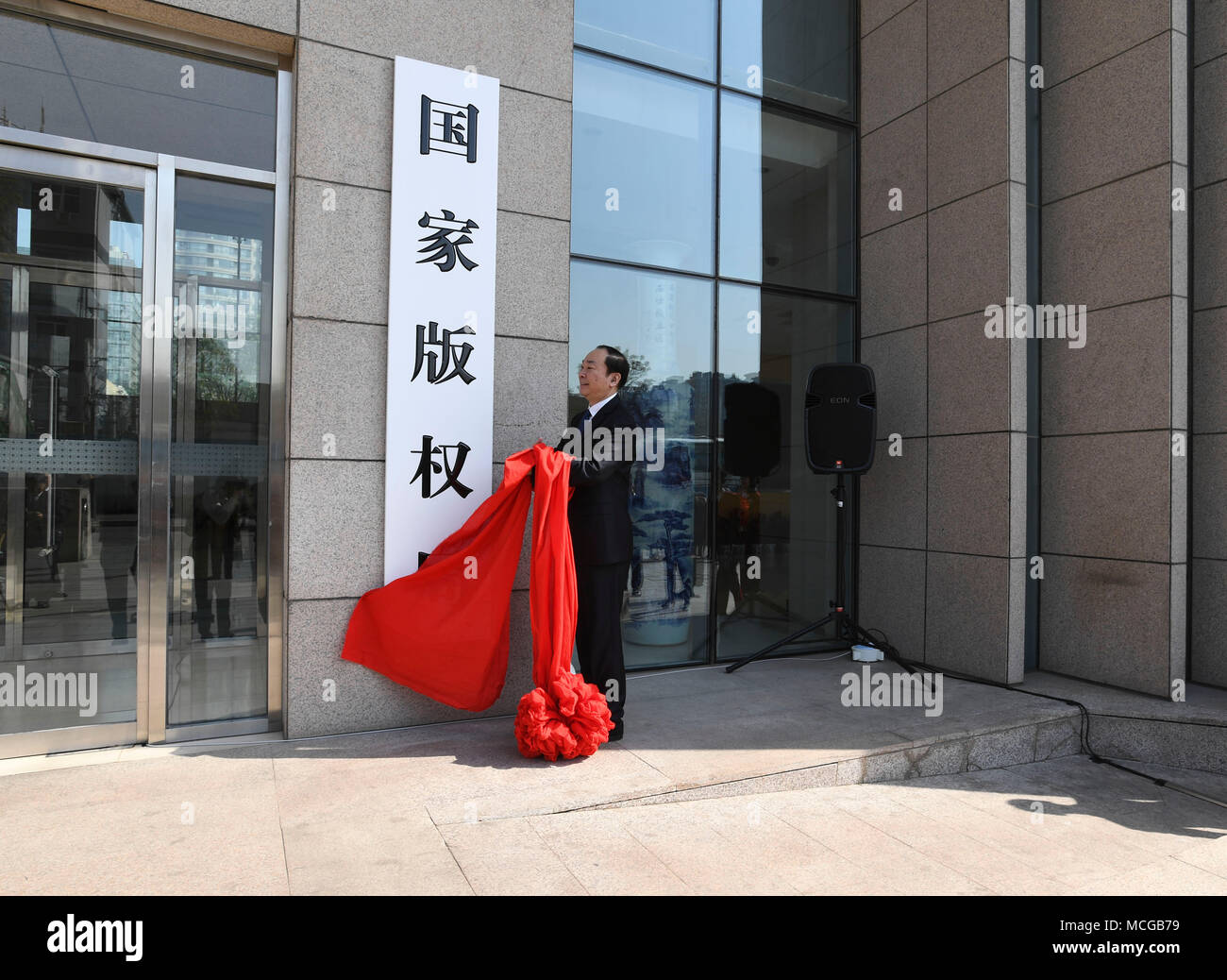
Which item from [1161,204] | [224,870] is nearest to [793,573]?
[1161,204]

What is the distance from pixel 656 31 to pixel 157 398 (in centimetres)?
380

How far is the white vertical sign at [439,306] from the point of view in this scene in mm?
3646

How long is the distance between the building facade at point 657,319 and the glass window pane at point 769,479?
0.03 meters

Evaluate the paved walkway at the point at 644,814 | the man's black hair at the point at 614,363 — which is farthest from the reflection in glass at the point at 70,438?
the man's black hair at the point at 614,363

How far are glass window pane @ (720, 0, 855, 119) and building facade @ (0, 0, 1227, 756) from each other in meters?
0.03

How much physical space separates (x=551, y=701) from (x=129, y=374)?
2.42m

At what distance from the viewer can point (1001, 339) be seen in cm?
454

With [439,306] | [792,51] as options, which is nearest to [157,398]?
[439,306]

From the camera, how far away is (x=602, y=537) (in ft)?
11.4

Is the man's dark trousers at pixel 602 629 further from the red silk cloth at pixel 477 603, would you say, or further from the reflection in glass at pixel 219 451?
the reflection in glass at pixel 219 451

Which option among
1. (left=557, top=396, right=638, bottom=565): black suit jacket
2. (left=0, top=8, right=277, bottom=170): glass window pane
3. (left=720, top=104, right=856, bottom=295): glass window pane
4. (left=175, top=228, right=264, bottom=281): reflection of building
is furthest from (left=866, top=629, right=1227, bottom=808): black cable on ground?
(left=0, top=8, right=277, bottom=170): glass window pane

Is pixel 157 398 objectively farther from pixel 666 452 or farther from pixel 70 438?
pixel 666 452

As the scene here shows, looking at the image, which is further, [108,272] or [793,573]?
[793,573]

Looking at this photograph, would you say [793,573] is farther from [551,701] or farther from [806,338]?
[551,701]
